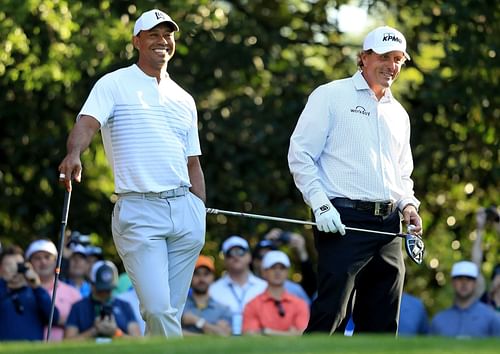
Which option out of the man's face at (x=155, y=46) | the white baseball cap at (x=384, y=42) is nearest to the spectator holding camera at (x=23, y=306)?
the man's face at (x=155, y=46)

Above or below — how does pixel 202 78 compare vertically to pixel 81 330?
above

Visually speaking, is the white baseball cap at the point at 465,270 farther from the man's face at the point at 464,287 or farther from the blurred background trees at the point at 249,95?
the blurred background trees at the point at 249,95

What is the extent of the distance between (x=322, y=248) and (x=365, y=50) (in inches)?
52.5

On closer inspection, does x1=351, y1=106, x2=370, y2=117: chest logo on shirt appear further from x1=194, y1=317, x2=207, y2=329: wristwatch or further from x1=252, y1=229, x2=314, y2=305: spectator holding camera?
x1=252, y1=229, x2=314, y2=305: spectator holding camera

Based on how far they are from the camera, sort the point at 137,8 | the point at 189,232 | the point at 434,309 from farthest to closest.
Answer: the point at 434,309, the point at 137,8, the point at 189,232

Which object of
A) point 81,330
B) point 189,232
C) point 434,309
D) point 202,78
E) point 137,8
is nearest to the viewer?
point 189,232

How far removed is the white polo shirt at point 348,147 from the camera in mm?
9070

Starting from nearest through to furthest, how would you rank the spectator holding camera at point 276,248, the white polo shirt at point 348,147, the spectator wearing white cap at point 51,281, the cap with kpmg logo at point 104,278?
the white polo shirt at point 348,147 < the cap with kpmg logo at point 104,278 < the spectator wearing white cap at point 51,281 < the spectator holding camera at point 276,248

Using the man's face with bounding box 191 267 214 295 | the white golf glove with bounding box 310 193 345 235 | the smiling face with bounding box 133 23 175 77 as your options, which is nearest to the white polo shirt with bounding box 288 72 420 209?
the white golf glove with bounding box 310 193 345 235

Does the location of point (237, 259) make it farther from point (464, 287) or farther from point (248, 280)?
point (464, 287)

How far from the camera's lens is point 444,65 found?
54.9 ft

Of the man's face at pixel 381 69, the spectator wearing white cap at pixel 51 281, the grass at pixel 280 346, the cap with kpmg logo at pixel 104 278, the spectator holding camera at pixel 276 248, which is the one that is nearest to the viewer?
the grass at pixel 280 346

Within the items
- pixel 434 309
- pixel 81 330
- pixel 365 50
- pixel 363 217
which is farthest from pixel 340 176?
pixel 434 309

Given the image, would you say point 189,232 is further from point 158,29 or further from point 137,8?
point 137,8
